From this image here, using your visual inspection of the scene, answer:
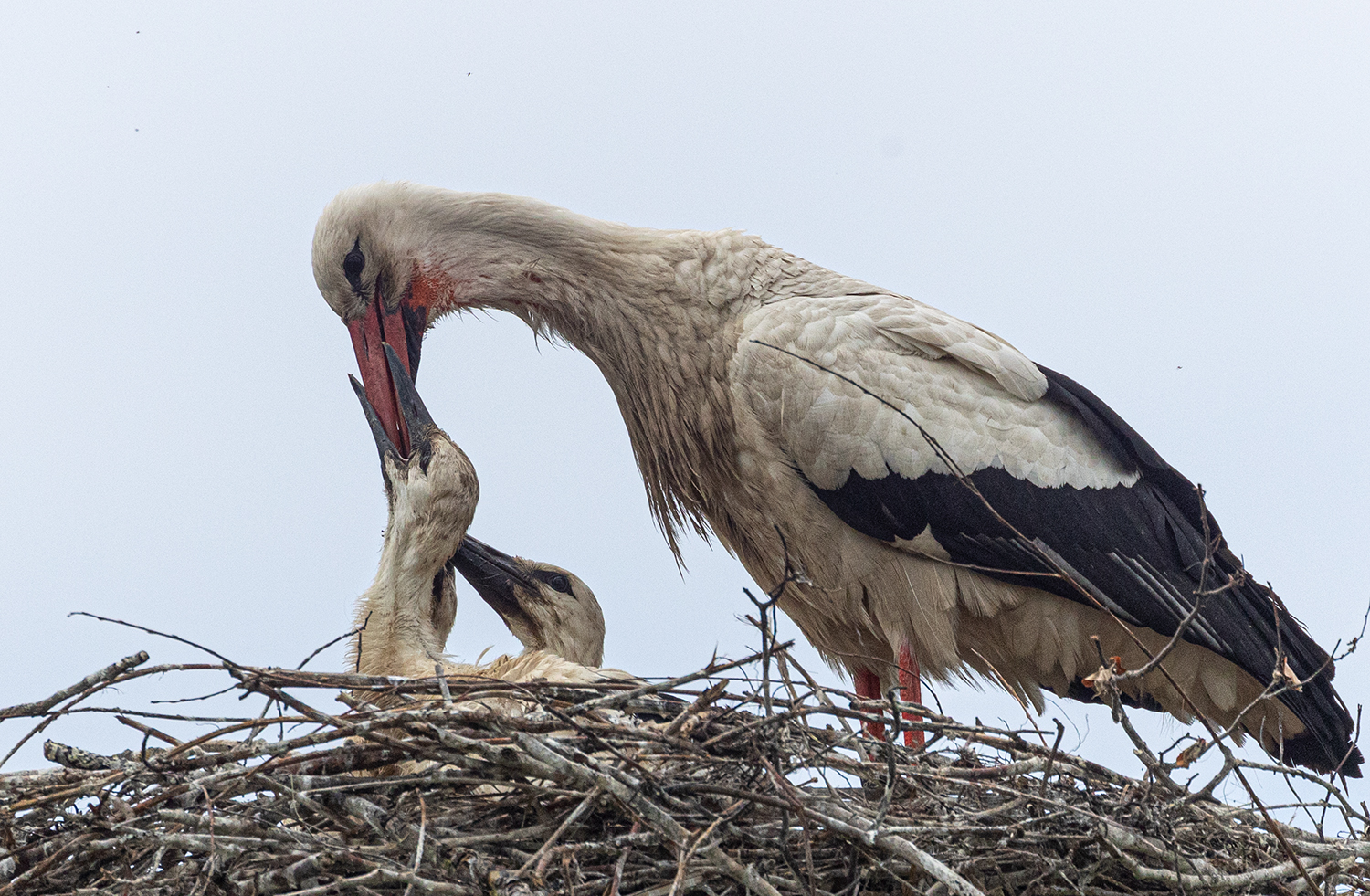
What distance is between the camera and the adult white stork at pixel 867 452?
13.0 feet

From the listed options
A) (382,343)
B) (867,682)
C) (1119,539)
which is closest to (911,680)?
(867,682)

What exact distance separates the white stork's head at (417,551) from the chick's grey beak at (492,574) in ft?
0.46

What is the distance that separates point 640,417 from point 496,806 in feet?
5.71

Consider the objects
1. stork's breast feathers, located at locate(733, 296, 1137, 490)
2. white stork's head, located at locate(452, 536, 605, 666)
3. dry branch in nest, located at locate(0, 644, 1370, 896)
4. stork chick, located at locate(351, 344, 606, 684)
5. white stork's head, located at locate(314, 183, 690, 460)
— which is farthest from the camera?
white stork's head, located at locate(314, 183, 690, 460)

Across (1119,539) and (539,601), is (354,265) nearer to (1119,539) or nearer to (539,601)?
(539,601)

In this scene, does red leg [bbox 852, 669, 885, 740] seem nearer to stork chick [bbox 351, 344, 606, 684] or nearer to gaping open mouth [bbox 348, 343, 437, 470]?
stork chick [bbox 351, 344, 606, 684]

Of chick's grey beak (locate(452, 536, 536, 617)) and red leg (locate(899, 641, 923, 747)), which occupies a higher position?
chick's grey beak (locate(452, 536, 536, 617))

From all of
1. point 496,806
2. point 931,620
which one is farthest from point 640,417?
point 496,806

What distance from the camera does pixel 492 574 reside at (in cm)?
420

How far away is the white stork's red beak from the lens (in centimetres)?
438

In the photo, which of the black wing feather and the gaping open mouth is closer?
the black wing feather

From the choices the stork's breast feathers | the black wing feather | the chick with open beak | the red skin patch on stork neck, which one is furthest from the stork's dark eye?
the black wing feather

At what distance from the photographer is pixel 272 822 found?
2721 mm

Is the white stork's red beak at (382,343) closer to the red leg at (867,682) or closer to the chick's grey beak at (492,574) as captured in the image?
the chick's grey beak at (492,574)
